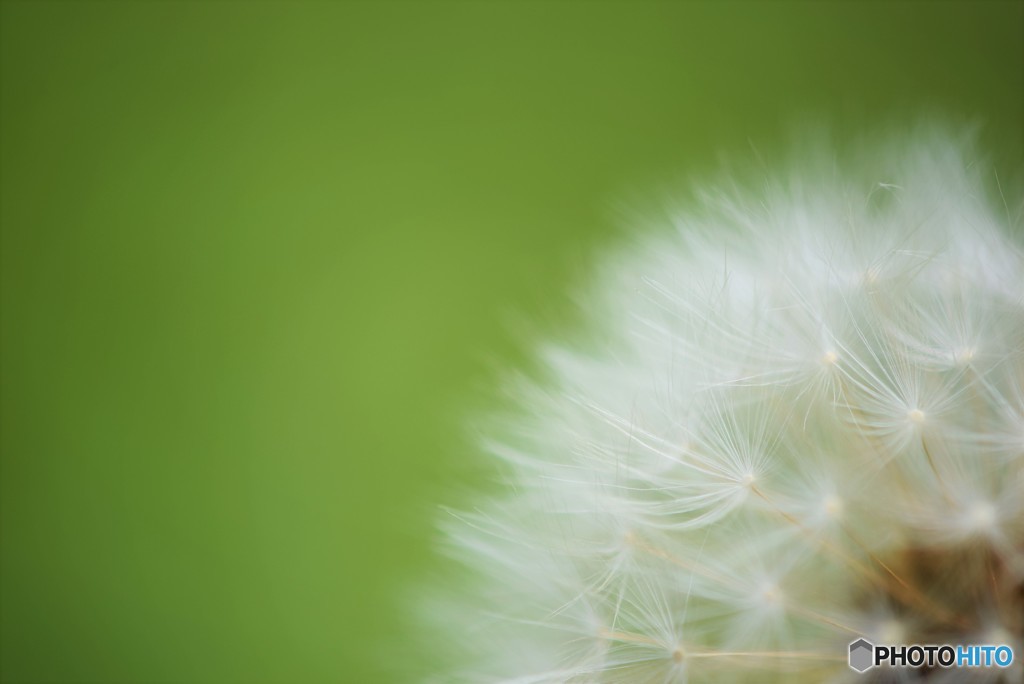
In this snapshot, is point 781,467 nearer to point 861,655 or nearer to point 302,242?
point 861,655

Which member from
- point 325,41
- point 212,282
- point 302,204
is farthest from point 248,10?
point 212,282

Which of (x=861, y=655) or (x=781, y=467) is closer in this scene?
(x=861, y=655)

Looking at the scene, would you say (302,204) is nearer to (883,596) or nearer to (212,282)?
(212,282)

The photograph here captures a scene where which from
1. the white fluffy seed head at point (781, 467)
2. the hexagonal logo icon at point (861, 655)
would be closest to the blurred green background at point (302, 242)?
the white fluffy seed head at point (781, 467)

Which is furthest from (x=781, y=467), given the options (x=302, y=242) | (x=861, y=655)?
(x=302, y=242)

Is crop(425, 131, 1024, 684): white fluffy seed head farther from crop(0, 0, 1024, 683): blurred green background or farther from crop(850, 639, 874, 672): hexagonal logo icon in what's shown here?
crop(0, 0, 1024, 683): blurred green background

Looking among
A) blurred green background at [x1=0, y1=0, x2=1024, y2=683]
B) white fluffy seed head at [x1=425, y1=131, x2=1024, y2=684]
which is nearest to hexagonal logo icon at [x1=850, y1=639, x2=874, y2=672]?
white fluffy seed head at [x1=425, y1=131, x2=1024, y2=684]
